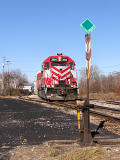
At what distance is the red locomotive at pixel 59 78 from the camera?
15641 millimetres

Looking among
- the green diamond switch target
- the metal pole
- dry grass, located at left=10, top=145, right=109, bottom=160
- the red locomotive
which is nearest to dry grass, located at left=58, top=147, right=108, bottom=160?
dry grass, located at left=10, top=145, right=109, bottom=160

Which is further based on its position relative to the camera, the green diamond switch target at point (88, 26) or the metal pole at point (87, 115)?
the green diamond switch target at point (88, 26)

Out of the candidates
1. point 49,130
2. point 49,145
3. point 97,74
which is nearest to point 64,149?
point 49,145

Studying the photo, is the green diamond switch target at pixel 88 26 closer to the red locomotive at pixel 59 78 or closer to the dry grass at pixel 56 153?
the dry grass at pixel 56 153

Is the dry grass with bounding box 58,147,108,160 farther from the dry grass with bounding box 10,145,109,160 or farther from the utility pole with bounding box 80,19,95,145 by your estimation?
the utility pole with bounding box 80,19,95,145

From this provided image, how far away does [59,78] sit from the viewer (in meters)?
16.2

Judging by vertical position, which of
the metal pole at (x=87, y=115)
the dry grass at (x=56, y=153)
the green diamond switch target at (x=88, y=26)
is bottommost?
the dry grass at (x=56, y=153)

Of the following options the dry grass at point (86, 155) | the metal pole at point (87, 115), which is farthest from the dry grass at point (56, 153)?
the metal pole at point (87, 115)

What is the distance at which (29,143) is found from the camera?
4492 millimetres

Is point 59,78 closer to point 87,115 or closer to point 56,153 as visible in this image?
point 87,115

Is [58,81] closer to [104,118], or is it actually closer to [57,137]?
[104,118]

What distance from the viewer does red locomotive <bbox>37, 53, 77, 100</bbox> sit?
15641 mm

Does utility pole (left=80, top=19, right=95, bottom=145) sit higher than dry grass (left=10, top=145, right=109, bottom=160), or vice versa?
utility pole (left=80, top=19, right=95, bottom=145)

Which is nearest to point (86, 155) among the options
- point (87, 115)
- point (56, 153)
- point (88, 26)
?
point (56, 153)
